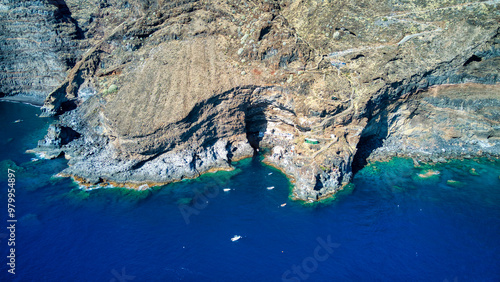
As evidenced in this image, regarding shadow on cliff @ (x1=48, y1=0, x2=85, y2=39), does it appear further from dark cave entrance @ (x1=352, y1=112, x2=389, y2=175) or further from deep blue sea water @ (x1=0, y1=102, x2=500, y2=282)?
dark cave entrance @ (x1=352, y1=112, x2=389, y2=175)

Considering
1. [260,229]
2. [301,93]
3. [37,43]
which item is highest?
[37,43]

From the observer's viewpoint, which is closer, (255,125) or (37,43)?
(255,125)

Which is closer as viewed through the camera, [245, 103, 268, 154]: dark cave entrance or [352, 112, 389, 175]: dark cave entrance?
[352, 112, 389, 175]: dark cave entrance

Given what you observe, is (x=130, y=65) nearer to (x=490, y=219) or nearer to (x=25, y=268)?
(x=25, y=268)

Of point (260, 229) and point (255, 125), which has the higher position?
point (255, 125)

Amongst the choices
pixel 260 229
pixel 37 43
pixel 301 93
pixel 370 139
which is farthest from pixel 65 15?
pixel 370 139

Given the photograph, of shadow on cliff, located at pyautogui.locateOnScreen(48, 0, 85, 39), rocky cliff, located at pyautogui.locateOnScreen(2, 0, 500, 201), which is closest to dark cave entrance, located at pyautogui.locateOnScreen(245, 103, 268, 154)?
rocky cliff, located at pyautogui.locateOnScreen(2, 0, 500, 201)

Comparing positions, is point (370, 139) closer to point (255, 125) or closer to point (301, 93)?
point (301, 93)

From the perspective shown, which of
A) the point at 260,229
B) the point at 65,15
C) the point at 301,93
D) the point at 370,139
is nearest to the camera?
the point at 260,229

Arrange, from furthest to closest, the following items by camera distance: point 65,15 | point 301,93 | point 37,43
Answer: point 65,15
point 37,43
point 301,93
